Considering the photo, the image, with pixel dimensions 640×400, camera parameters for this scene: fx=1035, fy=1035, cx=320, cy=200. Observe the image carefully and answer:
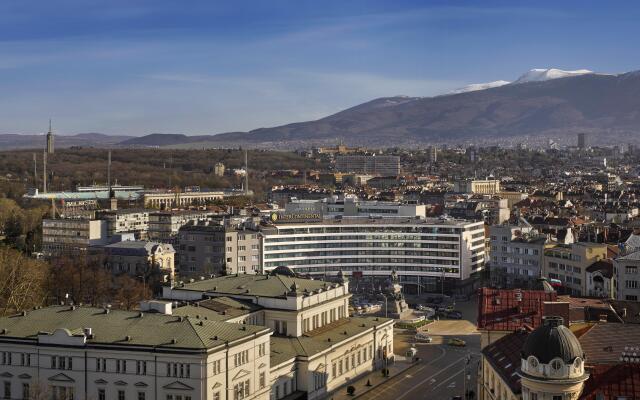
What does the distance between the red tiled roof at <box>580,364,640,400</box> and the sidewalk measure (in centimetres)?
2461

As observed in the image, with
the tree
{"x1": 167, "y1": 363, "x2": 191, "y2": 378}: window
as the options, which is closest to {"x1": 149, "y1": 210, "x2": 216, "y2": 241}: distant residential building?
the tree

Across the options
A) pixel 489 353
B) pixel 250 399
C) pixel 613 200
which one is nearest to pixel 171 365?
pixel 250 399

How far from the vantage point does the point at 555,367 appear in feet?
113

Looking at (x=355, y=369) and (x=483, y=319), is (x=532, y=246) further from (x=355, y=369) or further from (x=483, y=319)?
(x=483, y=319)

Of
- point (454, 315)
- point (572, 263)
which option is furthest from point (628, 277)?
point (454, 315)

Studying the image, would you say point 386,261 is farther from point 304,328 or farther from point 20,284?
point 304,328

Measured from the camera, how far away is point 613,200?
165 metres

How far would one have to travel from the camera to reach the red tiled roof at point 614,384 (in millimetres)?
35062

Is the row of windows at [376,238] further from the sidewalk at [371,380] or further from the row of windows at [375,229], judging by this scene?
the sidewalk at [371,380]

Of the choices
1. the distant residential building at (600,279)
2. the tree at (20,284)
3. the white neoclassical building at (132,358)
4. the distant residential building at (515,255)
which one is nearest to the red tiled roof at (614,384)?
the white neoclassical building at (132,358)

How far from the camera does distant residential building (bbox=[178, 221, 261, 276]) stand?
100688 mm

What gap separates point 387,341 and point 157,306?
19988 millimetres

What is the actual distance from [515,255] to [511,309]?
5089 cm

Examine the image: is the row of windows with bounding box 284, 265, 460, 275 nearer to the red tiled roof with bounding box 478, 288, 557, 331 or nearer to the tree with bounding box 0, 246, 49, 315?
the tree with bounding box 0, 246, 49, 315
